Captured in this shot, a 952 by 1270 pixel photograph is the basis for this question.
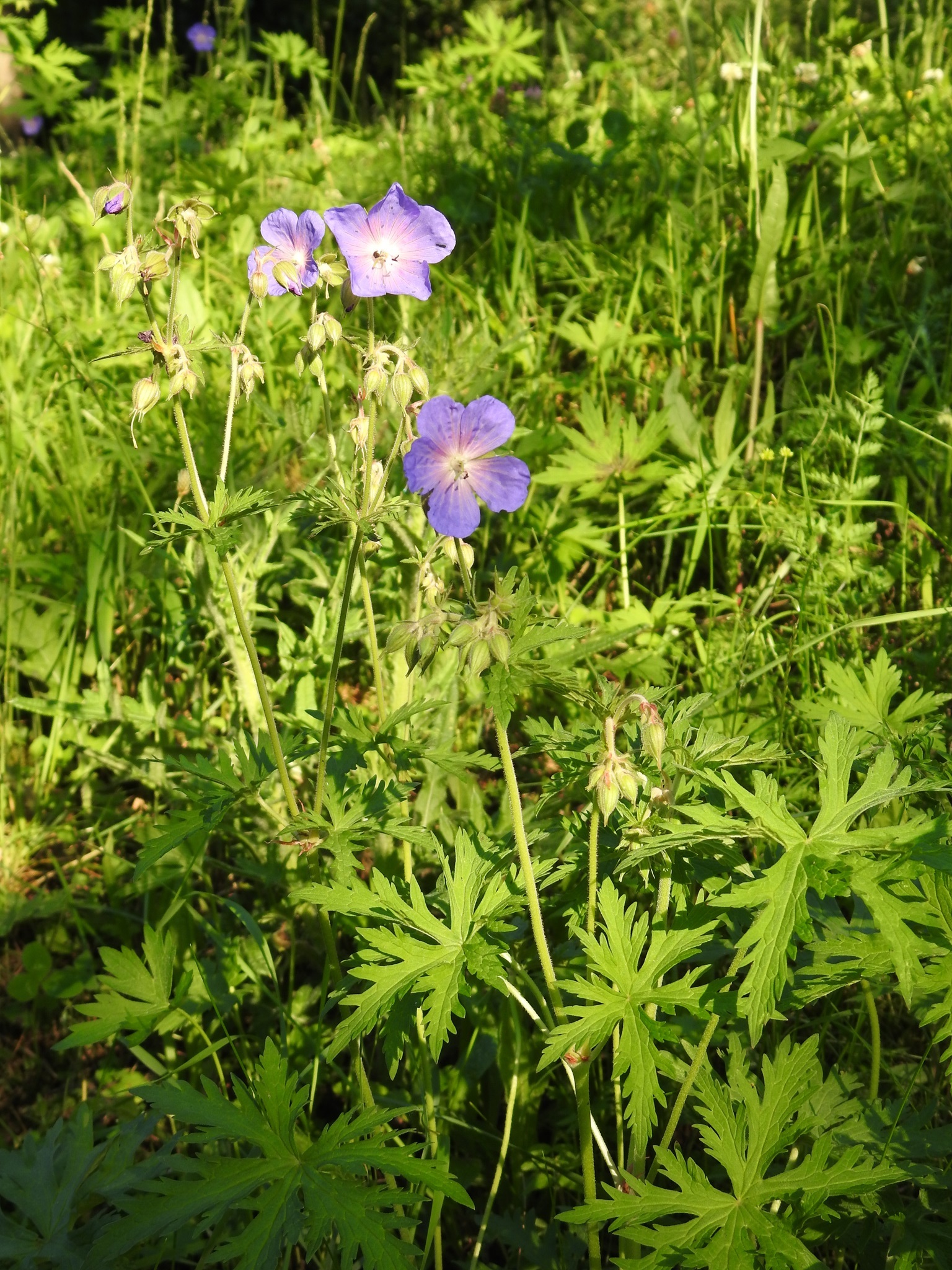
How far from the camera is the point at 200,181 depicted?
12.2 feet

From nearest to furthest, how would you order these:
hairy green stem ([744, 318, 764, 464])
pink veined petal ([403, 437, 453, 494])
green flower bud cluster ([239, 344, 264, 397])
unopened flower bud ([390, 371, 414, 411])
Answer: pink veined petal ([403, 437, 453, 494]), unopened flower bud ([390, 371, 414, 411]), green flower bud cluster ([239, 344, 264, 397]), hairy green stem ([744, 318, 764, 464])

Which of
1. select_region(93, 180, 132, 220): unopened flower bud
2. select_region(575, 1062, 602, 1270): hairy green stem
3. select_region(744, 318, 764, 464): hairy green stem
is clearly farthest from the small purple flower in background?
select_region(575, 1062, 602, 1270): hairy green stem

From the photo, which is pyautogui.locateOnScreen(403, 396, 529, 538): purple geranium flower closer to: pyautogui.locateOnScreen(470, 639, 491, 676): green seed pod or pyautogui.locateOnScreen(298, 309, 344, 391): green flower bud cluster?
pyautogui.locateOnScreen(470, 639, 491, 676): green seed pod

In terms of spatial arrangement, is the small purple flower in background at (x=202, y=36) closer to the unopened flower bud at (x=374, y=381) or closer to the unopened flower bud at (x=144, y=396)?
the unopened flower bud at (x=144, y=396)

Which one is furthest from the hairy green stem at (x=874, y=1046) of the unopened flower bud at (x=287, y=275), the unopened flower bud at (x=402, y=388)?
the unopened flower bud at (x=287, y=275)

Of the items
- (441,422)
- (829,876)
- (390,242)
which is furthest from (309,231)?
(829,876)

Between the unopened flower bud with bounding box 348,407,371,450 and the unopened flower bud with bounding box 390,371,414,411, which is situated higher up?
the unopened flower bud with bounding box 390,371,414,411

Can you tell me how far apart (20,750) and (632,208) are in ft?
7.95

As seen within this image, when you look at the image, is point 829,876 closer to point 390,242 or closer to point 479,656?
point 479,656

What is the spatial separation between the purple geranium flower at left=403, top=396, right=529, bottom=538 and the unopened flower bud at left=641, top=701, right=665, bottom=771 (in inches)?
11.4

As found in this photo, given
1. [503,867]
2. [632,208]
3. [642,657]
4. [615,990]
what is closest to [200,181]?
[632,208]

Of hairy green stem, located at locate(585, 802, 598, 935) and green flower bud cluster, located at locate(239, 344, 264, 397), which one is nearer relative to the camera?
hairy green stem, located at locate(585, 802, 598, 935)

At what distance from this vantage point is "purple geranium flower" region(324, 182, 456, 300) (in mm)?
1407

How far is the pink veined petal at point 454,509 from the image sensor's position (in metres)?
1.23
